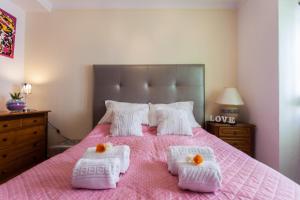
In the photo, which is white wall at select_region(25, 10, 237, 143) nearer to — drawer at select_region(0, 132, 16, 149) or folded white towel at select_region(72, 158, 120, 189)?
drawer at select_region(0, 132, 16, 149)

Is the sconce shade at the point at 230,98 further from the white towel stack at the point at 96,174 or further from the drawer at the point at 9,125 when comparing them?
the drawer at the point at 9,125

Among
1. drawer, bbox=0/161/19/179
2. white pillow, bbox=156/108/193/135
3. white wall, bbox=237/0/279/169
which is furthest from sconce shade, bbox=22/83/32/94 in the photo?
white wall, bbox=237/0/279/169

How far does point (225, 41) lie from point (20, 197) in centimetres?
302

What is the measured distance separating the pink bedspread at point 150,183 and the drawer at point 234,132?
1009 millimetres

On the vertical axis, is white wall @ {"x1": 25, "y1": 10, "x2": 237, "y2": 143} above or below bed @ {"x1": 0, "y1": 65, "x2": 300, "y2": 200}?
above

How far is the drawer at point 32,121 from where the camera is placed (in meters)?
2.30

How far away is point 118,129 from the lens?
2041 millimetres

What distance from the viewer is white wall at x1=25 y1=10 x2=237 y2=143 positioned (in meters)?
2.77

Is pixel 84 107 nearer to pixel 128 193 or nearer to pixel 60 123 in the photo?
pixel 60 123

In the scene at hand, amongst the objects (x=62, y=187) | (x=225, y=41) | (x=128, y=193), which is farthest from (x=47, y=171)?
(x=225, y=41)

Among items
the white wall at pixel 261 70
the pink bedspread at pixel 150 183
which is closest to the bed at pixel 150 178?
the pink bedspread at pixel 150 183

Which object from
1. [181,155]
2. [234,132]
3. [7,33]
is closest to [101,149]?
[181,155]

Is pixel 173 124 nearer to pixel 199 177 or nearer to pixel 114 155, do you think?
pixel 114 155

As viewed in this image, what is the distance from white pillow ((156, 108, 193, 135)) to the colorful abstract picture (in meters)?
2.36
